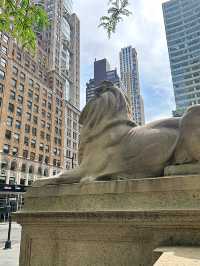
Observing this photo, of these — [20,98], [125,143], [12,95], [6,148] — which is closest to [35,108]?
[20,98]

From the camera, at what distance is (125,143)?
406 cm

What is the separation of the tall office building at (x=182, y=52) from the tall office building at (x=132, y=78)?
79.5ft

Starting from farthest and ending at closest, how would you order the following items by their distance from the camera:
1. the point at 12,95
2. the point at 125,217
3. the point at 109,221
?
the point at 12,95
the point at 109,221
the point at 125,217

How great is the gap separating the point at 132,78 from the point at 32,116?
6600cm

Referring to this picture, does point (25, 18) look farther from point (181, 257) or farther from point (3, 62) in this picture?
point (3, 62)

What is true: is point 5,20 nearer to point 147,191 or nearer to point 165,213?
point 147,191

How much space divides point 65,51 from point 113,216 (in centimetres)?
8357

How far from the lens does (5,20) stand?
464 centimetres

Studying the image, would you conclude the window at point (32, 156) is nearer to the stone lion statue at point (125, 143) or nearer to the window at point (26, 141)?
the window at point (26, 141)

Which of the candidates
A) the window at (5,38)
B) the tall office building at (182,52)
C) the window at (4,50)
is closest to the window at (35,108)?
the window at (4,50)

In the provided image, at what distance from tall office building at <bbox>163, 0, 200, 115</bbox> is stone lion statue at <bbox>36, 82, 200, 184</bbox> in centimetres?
5152

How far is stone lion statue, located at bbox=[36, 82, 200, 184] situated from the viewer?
360cm

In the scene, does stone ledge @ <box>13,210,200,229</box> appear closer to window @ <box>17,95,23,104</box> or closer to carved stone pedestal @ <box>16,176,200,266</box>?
carved stone pedestal @ <box>16,176,200,266</box>

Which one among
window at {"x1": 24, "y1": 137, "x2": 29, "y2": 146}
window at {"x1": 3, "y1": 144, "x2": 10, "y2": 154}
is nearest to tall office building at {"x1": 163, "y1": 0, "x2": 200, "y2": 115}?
window at {"x1": 24, "y1": 137, "x2": 29, "y2": 146}
